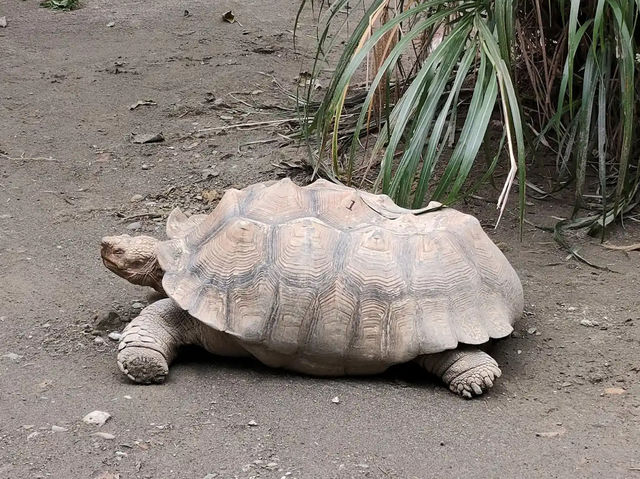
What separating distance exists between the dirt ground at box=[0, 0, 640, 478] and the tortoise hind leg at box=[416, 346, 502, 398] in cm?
5

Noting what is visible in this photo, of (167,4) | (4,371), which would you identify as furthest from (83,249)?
(167,4)

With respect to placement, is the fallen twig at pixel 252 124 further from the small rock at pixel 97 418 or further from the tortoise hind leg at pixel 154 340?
the small rock at pixel 97 418

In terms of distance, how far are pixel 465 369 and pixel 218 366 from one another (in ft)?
2.83

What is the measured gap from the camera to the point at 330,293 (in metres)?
3.11

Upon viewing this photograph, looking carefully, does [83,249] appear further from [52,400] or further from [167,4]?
[167,4]

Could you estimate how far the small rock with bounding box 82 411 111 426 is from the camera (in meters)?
2.78

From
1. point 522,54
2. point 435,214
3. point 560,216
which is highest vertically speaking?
point 522,54

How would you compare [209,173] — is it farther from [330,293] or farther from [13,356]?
[330,293]

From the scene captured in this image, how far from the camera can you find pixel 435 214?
343 cm

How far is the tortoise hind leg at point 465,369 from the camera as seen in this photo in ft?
10.0

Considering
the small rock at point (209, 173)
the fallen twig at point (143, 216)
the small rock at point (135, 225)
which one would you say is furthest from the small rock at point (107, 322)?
the small rock at point (209, 173)

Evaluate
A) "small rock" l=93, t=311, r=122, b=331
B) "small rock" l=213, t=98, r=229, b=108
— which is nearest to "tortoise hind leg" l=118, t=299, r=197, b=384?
"small rock" l=93, t=311, r=122, b=331

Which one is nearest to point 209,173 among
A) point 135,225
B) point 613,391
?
point 135,225

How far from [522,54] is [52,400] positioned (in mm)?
2729
